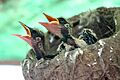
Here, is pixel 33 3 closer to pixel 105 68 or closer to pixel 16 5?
pixel 16 5

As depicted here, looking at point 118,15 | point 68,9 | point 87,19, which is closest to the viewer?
point 118,15

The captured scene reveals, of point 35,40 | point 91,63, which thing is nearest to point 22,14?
point 35,40

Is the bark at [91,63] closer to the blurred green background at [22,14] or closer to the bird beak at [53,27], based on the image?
the bird beak at [53,27]

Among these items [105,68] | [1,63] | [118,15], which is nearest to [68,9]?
[1,63]

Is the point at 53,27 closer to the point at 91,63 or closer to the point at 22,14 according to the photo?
the point at 91,63

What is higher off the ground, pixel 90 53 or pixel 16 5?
pixel 16 5

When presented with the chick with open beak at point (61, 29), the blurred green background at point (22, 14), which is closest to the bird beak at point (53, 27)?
the chick with open beak at point (61, 29)
